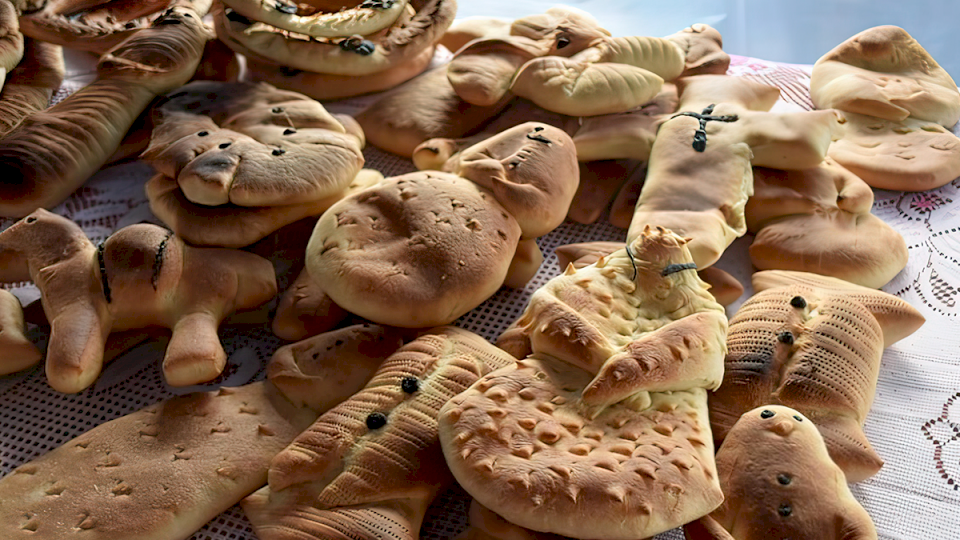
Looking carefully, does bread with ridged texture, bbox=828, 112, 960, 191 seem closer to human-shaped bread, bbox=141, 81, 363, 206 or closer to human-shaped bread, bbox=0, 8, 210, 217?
human-shaped bread, bbox=141, 81, 363, 206

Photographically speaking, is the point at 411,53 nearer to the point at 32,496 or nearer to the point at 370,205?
the point at 370,205

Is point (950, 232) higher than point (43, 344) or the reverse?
higher

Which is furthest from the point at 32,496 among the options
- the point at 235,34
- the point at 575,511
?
the point at 235,34

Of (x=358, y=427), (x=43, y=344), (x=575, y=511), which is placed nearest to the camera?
(x=575, y=511)

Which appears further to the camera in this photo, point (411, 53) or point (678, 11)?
point (678, 11)

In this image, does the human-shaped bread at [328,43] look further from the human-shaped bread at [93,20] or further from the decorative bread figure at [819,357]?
the decorative bread figure at [819,357]

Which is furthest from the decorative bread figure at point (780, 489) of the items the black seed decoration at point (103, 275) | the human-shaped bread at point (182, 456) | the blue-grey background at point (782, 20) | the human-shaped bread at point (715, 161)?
the blue-grey background at point (782, 20)

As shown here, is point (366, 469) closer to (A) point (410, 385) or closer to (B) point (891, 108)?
(A) point (410, 385)

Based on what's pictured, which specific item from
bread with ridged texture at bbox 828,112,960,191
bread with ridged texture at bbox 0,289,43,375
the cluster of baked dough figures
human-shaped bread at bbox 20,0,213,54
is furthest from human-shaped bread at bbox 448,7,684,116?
bread with ridged texture at bbox 0,289,43,375
